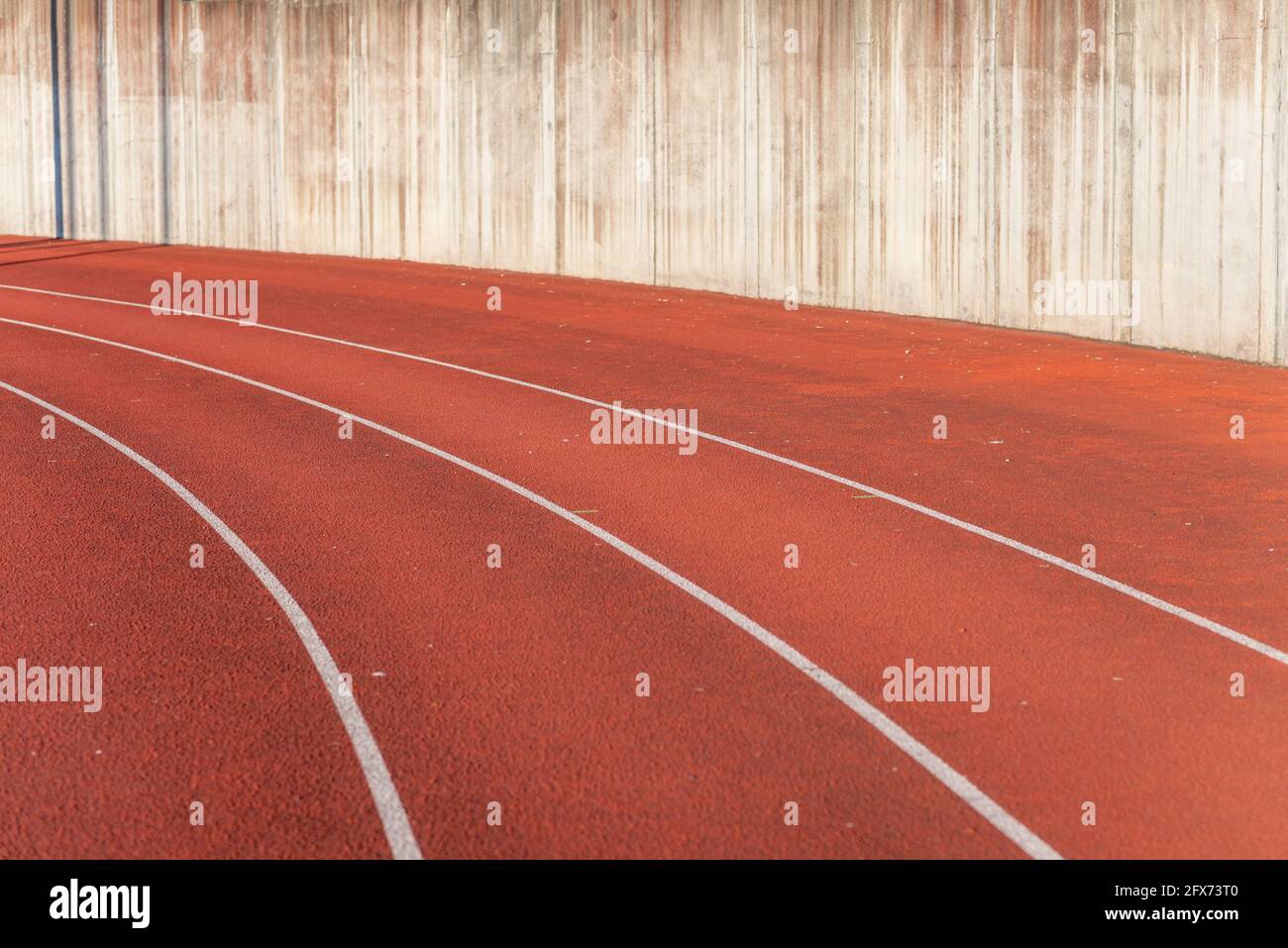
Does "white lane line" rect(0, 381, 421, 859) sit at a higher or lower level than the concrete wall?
lower

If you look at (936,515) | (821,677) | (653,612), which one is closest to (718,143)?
(936,515)

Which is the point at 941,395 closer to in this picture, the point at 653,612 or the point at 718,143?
the point at 653,612

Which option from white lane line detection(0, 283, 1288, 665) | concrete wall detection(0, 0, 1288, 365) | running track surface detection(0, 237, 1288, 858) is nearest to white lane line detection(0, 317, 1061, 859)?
running track surface detection(0, 237, 1288, 858)

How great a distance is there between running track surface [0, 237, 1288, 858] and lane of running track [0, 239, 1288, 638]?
67 millimetres

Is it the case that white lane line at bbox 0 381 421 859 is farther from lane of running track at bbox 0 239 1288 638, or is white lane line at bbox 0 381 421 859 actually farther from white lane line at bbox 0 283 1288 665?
lane of running track at bbox 0 239 1288 638

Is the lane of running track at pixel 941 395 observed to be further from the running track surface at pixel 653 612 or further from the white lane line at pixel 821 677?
the white lane line at pixel 821 677

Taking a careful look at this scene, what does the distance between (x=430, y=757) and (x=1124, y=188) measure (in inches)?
581

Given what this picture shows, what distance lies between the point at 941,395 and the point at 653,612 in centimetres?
800

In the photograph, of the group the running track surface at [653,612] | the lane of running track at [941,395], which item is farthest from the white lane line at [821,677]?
the lane of running track at [941,395]

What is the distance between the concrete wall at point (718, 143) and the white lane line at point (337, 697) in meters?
11.6

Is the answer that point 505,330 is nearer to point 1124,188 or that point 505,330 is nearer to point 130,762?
point 1124,188

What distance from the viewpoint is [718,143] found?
25.5m

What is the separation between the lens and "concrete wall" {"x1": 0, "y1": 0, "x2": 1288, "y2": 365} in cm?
1903

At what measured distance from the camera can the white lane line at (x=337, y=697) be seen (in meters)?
6.57
